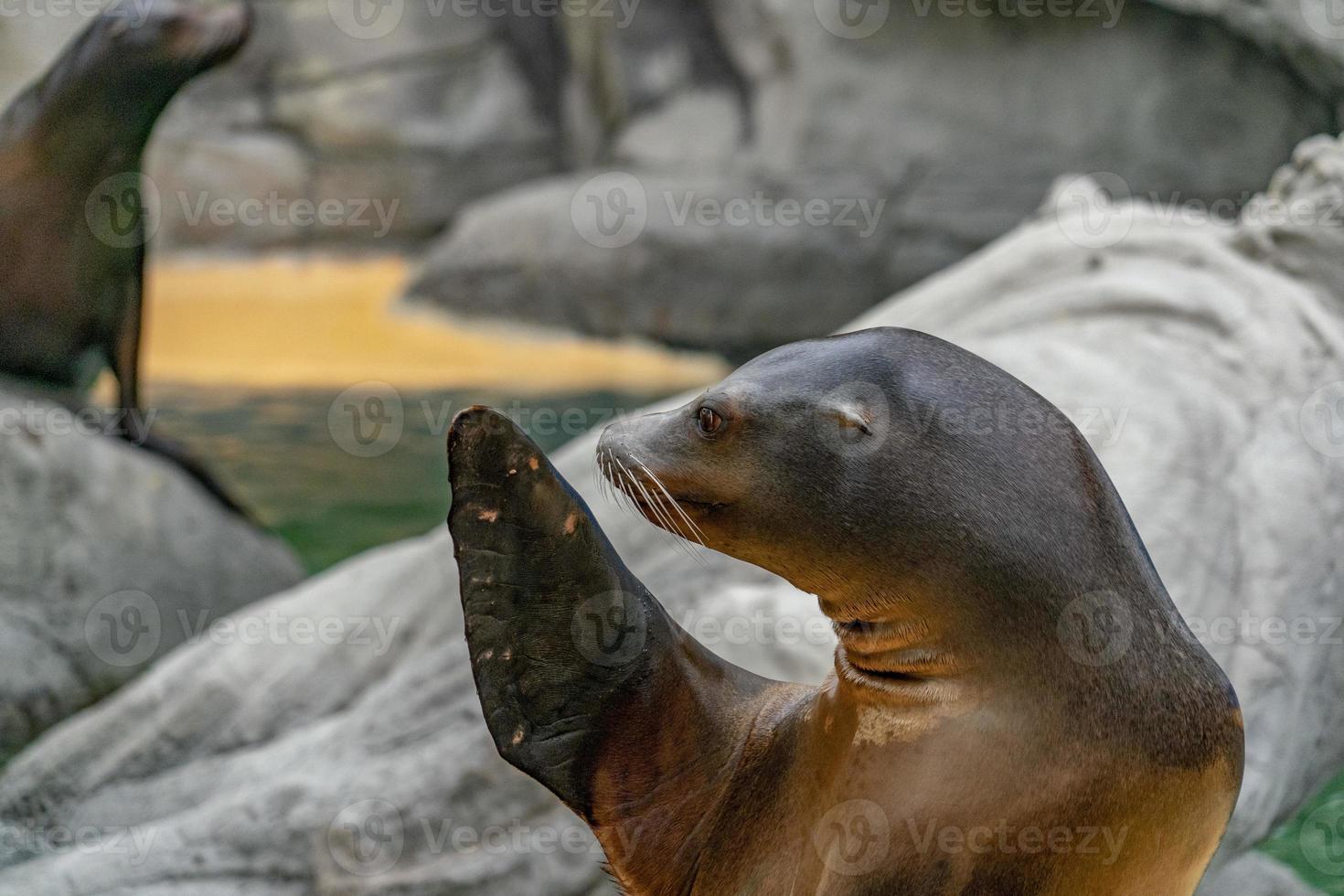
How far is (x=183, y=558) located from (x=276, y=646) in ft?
4.29

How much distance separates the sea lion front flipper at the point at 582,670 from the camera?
5.65 ft

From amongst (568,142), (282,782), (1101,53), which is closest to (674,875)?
(282,782)

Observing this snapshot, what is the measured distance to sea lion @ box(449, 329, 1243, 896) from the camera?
1599 millimetres

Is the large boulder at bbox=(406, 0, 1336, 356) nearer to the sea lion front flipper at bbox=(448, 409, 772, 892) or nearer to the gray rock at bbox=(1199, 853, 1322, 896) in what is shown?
the gray rock at bbox=(1199, 853, 1322, 896)

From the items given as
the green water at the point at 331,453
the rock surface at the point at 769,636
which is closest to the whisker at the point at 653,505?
the rock surface at the point at 769,636

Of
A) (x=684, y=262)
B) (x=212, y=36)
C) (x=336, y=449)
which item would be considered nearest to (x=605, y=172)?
(x=684, y=262)

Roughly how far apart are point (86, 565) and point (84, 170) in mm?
1343

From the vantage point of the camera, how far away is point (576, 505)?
1750 mm

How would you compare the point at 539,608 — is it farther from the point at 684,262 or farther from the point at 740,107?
the point at 740,107

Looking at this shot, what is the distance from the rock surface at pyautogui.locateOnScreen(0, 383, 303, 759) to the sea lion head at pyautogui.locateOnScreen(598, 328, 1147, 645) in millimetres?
3438

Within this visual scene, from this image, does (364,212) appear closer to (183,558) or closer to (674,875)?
(183,558)

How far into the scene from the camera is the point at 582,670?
1.82 m

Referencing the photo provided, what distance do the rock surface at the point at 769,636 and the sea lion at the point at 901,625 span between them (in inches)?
38.3

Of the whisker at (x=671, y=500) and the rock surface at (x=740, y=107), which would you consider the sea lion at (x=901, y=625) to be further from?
the rock surface at (x=740, y=107)
